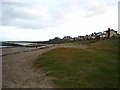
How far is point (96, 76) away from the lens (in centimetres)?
2484

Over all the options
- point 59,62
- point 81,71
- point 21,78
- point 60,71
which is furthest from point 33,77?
point 59,62

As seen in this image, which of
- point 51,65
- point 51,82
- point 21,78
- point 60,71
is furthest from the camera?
point 51,65

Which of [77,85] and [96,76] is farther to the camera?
[96,76]

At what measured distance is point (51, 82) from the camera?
23.6 meters

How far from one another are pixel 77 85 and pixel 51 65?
32.4 feet

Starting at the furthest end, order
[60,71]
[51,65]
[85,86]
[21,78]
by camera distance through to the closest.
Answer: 1. [51,65]
2. [60,71]
3. [21,78]
4. [85,86]

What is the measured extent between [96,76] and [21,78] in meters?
7.69

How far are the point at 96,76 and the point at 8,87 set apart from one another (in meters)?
8.58

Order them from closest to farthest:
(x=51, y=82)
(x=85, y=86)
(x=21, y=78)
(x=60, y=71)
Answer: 1. (x=85, y=86)
2. (x=51, y=82)
3. (x=21, y=78)
4. (x=60, y=71)

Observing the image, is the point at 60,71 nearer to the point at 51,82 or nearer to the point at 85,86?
the point at 51,82

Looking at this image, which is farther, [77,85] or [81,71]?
[81,71]

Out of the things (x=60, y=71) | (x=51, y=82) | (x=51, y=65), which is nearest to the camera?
(x=51, y=82)

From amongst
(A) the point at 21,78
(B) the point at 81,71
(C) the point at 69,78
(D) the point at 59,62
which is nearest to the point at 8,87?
(A) the point at 21,78

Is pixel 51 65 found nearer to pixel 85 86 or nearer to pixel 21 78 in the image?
pixel 21 78
